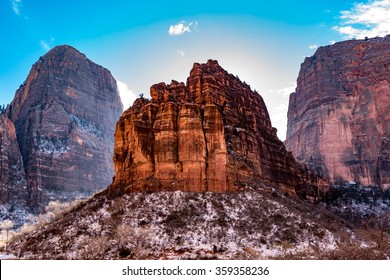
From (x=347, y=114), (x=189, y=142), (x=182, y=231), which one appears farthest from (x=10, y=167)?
(x=182, y=231)

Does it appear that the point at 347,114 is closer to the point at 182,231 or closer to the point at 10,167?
the point at 182,231

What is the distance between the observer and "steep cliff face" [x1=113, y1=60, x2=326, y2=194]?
2547 inches

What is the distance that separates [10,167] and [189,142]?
131700mm

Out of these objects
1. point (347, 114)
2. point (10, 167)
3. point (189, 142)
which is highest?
point (347, 114)

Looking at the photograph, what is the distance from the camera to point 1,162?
16638cm

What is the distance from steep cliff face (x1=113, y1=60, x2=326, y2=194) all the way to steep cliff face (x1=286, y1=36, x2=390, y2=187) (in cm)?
7997

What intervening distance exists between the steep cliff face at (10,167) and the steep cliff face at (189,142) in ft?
344

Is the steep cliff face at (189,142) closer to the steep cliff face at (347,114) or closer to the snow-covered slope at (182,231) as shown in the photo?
the snow-covered slope at (182,231)

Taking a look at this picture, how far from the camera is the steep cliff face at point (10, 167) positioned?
162188mm

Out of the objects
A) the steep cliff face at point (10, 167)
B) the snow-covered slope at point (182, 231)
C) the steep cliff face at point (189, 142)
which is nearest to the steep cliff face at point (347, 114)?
the steep cliff face at point (189, 142)

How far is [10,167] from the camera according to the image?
569ft

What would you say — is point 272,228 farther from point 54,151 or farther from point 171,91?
point 54,151

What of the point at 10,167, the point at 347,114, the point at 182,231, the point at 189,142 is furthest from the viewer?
the point at 10,167

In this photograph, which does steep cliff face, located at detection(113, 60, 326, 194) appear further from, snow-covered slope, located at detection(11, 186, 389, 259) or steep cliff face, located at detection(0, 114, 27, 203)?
steep cliff face, located at detection(0, 114, 27, 203)
